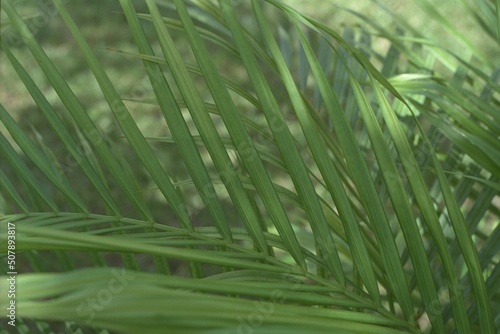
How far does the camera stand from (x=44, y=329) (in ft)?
3.47

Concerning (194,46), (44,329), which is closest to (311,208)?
(194,46)

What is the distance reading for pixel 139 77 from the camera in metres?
A: 2.99

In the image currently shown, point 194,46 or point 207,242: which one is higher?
point 194,46

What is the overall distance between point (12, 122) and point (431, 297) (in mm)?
577

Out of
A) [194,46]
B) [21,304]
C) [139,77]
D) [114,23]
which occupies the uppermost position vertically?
[114,23]

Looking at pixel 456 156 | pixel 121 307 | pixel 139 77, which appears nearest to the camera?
pixel 121 307

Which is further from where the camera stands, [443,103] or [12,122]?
[443,103]

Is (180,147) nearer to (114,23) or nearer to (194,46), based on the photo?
(194,46)

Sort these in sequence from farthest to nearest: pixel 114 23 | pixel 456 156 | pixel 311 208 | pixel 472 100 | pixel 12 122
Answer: pixel 114 23 < pixel 456 156 < pixel 472 100 < pixel 12 122 < pixel 311 208

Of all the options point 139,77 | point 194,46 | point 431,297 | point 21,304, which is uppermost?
point 139,77

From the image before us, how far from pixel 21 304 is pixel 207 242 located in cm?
37

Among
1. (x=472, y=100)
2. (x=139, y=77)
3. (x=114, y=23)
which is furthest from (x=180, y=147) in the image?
(x=114, y=23)

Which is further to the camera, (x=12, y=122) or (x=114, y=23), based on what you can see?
(x=114, y=23)

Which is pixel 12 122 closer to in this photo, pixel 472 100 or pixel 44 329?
pixel 44 329
